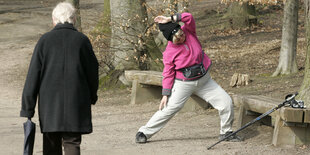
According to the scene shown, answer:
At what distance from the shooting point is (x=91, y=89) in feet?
15.7

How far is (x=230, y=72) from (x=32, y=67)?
366 inches

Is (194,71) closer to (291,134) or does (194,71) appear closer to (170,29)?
(170,29)

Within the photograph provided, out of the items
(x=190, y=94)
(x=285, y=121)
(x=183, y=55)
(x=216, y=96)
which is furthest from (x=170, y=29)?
(x=285, y=121)

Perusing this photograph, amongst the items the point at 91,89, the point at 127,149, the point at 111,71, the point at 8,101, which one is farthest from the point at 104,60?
the point at 91,89

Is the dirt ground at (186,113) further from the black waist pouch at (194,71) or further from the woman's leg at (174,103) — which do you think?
the black waist pouch at (194,71)

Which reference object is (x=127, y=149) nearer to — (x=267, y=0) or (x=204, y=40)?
(x=267, y=0)

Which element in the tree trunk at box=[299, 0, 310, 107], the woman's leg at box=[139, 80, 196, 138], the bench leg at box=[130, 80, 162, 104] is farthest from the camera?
the bench leg at box=[130, 80, 162, 104]

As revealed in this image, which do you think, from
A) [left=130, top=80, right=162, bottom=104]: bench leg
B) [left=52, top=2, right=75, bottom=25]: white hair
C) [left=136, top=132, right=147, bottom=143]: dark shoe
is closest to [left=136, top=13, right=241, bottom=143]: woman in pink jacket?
[left=136, top=132, right=147, bottom=143]: dark shoe

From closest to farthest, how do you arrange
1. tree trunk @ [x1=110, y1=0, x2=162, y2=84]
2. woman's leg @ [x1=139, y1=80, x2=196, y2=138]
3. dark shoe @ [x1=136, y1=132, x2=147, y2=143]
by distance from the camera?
woman's leg @ [x1=139, y1=80, x2=196, y2=138] → dark shoe @ [x1=136, y1=132, x2=147, y2=143] → tree trunk @ [x1=110, y1=0, x2=162, y2=84]

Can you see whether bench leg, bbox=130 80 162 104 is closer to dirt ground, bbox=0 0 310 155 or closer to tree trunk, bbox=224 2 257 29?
dirt ground, bbox=0 0 310 155

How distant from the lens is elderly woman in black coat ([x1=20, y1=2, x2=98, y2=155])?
15.0ft

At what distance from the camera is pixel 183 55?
636cm

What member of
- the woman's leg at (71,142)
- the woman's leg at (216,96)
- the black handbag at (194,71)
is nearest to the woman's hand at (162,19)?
the black handbag at (194,71)

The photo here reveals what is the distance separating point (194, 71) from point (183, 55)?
0.24 m
